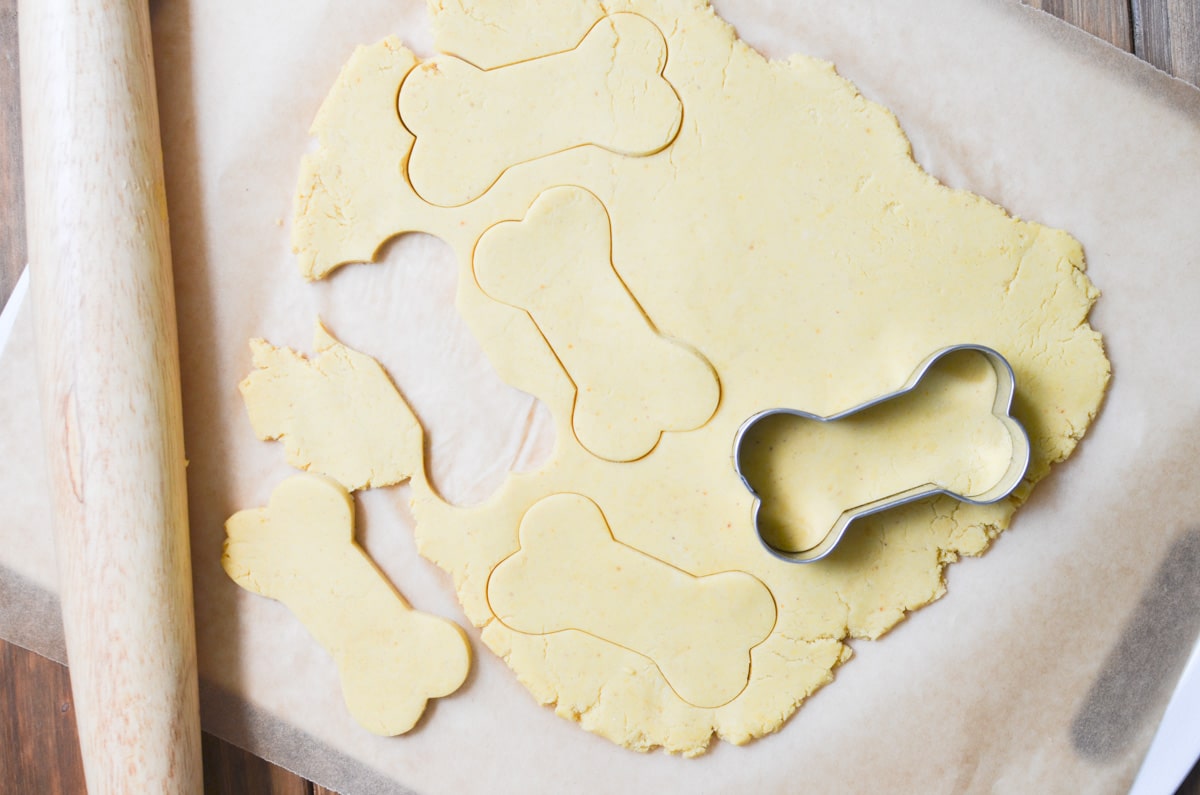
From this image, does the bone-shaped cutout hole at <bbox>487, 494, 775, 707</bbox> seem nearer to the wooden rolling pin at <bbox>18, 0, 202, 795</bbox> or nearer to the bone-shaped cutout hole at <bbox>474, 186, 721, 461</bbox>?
the bone-shaped cutout hole at <bbox>474, 186, 721, 461</bbox>

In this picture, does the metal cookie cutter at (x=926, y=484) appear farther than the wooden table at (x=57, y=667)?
No

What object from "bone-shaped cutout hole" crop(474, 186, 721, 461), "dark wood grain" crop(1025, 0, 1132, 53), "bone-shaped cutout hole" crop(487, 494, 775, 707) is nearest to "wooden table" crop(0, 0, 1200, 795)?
"dark wood grain" crop(1025, 0, 1132, 53)

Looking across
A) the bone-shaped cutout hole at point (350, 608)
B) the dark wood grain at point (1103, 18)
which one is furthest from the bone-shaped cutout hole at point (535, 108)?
the dark wood grain at point (1103, 18)

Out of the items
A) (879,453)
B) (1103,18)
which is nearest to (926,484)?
(879,453)

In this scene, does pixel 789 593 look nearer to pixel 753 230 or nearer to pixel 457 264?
pixel 753 230

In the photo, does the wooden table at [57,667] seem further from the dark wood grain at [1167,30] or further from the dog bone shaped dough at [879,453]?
the dog bone shaped dough at [879,453]

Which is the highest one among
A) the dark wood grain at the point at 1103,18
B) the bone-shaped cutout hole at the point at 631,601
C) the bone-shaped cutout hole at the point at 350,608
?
the dark wood grain at the point at 1103,18
